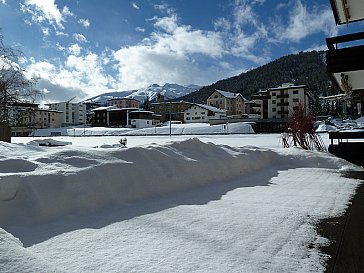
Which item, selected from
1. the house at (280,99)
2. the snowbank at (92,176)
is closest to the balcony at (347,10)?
the snowbank at (92,176)

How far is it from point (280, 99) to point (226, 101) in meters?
19.7

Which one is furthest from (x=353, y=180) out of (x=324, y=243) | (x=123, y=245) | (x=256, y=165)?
(x=123, y=245)

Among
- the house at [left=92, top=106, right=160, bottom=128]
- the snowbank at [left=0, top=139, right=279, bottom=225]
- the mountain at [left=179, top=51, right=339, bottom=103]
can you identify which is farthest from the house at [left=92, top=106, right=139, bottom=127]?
the snowbank at [left=0, top=139, right=279, bottom=225]

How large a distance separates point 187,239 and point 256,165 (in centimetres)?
514

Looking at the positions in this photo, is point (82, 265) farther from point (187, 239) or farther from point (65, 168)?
point (65, 168)

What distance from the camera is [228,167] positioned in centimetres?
605

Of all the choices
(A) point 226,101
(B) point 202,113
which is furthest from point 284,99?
(A) point 226,101

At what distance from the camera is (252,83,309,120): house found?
64.1 meters

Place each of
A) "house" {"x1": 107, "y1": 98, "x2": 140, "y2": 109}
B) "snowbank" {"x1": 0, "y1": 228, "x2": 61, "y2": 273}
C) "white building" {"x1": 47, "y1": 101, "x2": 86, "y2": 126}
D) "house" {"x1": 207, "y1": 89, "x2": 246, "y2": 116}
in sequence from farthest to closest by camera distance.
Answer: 1. "house" {"x1": 107, "y1": 98, "x2": 140, "y2": 109}
2. "white building" {"x1": 47, "y1": 101, "x2": 86, "y2": 126}
3. "house" {"x1": 207, "y1": 89, "x2": 246, "y2": 116}
4. "snowbank" {"x1": 0, "y1": 228, "x2": 61, "y2": 273}

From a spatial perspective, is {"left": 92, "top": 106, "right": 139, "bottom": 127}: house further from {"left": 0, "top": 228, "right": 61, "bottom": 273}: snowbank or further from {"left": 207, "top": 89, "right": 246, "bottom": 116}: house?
{"left": 0, "top": 228, "right": 61, "bottom": 273}: snowbank

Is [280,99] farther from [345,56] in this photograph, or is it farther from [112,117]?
[345,56]

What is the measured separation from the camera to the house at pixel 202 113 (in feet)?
238

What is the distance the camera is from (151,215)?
314 centimetres

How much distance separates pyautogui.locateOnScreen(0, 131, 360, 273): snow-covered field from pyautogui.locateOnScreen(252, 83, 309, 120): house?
2437 inches
